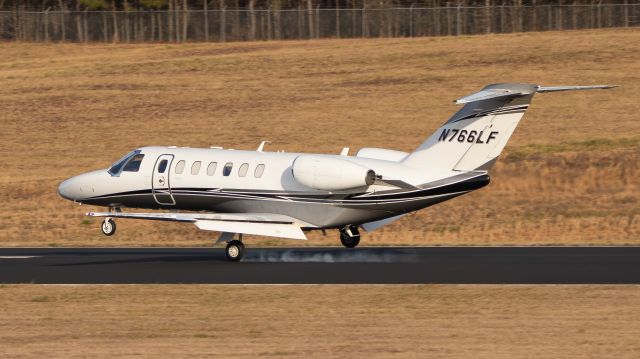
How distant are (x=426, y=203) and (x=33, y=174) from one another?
74.9 feet

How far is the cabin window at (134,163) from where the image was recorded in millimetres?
32406

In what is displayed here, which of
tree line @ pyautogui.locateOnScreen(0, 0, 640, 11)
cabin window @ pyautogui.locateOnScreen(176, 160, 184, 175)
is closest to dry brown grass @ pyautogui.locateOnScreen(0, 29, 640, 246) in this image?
cabin window @ pyautogui.locateOnScreen(176, 160, 184, 175)

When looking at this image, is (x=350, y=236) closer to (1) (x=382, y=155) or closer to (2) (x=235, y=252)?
(1) (x=382, y=155)

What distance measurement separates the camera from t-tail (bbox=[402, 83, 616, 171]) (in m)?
28.4

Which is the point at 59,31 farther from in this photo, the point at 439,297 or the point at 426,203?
the point at 439,297

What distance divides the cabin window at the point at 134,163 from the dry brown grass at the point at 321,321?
7.70 metres

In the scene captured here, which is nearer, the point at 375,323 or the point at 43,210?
the point at 375,323

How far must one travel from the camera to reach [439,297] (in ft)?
74.4

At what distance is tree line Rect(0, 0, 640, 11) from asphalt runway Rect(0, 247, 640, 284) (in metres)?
58.3

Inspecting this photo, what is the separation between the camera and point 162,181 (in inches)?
1257

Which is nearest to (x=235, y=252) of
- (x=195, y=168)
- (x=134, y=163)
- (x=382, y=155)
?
(x=195, y=168)

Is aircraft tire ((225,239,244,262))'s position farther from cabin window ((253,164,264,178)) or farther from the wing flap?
cabin window ((253,164,264,178))

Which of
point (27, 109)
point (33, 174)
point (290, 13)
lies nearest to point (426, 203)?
point (33, 174)

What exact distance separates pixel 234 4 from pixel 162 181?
69331 mm
